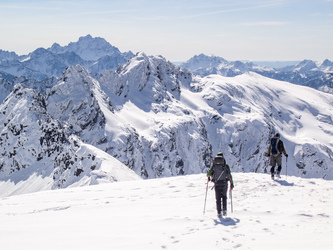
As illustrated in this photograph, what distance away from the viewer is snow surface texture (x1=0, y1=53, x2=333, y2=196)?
52.9 metres

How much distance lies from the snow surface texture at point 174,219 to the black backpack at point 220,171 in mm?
1524

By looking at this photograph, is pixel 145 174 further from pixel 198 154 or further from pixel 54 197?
pixel 54 197

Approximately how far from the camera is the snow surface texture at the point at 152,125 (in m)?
52.9

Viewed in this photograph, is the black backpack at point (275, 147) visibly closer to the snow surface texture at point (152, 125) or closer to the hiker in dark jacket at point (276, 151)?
the hiker in dark jacket at point (276, 151)

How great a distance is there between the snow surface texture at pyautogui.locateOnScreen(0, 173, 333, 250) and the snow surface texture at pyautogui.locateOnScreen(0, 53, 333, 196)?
15842 millimetres

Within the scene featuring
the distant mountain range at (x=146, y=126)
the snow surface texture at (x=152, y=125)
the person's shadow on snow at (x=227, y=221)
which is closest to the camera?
the person's shadow on snow at (x=227, y=221)

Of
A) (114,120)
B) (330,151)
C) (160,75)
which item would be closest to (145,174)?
(114,120)

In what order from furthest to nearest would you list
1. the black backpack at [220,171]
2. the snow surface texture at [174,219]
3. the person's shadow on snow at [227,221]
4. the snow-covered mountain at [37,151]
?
the snow-covered mountain at [37,151] → the black backpack at [220,171] → the person's shadow on snow at [227,221] → the snow surface texture at [174,219]

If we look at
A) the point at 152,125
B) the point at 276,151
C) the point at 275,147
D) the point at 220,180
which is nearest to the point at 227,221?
the point at 220,180

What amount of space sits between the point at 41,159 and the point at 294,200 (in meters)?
49.0

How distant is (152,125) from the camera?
110875 mm

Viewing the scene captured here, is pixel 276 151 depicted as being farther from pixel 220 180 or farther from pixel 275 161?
pixel 220 180

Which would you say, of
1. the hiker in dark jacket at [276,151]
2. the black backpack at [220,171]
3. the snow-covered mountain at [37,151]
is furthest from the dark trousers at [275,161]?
the snow-covered mountain at [37,151]

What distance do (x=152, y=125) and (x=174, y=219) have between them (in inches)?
3939
